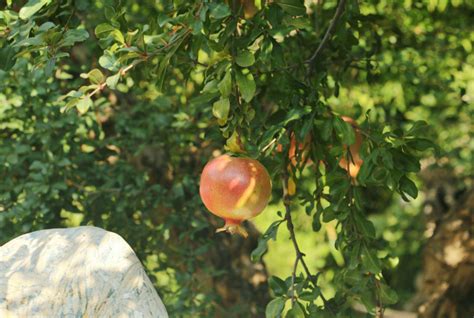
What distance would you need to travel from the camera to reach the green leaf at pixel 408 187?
199 cm

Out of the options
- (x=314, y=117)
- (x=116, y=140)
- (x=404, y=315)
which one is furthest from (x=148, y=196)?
(x=404, y=315)

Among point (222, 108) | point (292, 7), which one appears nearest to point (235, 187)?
point (222, 108)

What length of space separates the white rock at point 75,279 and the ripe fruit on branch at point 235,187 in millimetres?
251

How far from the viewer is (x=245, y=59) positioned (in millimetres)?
1837

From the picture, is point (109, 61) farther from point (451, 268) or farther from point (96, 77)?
point (451, 268)

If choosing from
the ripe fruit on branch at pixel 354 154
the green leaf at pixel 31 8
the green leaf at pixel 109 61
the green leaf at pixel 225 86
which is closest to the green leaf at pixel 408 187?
the ripe fruit on branch at pixel 354 154

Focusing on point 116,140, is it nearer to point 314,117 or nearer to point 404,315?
point 314,117

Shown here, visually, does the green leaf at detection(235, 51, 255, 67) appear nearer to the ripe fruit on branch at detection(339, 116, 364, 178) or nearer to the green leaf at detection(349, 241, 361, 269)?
the ripe fruit on branch at detection(339, 116, 364, 178)

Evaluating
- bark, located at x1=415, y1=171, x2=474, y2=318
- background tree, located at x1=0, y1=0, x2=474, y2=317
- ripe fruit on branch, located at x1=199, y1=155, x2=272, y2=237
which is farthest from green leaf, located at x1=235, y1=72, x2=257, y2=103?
bark, located at x1=415, y1=171, x2=474, y2=318

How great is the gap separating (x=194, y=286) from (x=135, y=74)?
812mm

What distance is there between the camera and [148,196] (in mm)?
2967

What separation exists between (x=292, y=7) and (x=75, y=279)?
2.48 ft

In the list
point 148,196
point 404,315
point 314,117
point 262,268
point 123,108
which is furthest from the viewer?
point 404,315

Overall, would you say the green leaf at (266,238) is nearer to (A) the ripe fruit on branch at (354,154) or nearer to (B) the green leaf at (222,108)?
(A) the ripe fruit on branch at (354,154)
